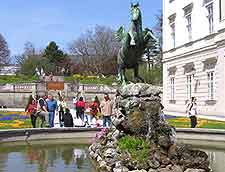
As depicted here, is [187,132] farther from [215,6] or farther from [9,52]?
[9,52]

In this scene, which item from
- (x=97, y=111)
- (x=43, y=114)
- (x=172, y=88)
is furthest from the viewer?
(x=172, y=88)

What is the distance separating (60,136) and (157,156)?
8.15m

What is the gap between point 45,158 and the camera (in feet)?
43.5

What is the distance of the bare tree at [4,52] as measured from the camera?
86.1 meters

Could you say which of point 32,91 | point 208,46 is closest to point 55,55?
point 32,91

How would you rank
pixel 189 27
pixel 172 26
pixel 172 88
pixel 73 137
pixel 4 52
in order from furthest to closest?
1. pixel 4 52
2. pixel 172 26
3. pixel 172 88
4. pixel 189 27
5. pixel 73 137

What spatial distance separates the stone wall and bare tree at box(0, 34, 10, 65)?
2954cm

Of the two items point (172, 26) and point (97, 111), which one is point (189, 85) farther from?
point (97, 111)

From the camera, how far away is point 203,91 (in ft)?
118

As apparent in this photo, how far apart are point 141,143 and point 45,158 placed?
332cm

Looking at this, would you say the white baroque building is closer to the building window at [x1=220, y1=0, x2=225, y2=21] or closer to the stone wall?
the building window at [x1=220, y1=0, x2=225, y2=21]

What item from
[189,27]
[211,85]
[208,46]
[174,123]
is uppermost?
[189,27]

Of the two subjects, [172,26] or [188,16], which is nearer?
[188,16]

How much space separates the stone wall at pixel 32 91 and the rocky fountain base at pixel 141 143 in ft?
122
